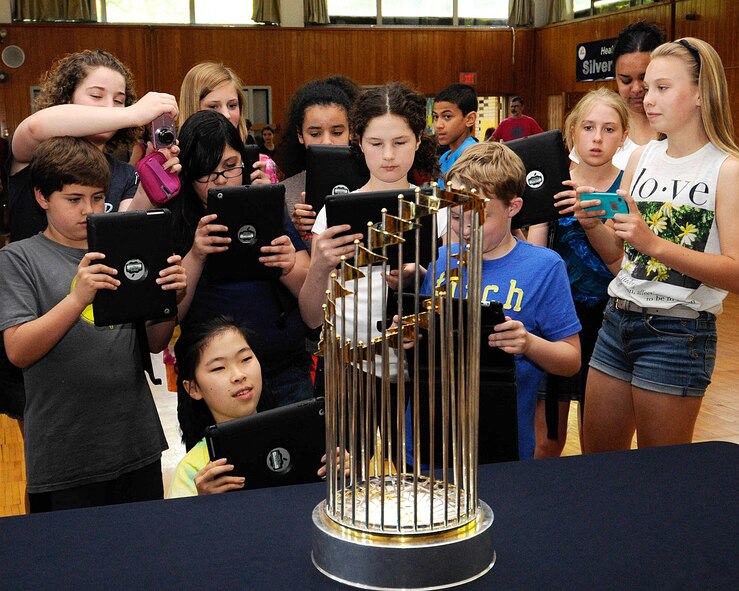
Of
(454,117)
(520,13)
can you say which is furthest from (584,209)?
(520,13)

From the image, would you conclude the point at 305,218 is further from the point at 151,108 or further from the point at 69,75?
→ the point at 69,75

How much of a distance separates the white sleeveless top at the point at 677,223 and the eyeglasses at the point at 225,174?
1.08 metres

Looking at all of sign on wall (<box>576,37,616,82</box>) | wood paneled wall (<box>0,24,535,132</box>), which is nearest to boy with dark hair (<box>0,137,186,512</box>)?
sign on wall (<box>576,37,616,82</box>)

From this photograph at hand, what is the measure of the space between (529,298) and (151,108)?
1.10m

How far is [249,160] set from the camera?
2.49m

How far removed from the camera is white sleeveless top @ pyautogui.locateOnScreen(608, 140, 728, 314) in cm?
218

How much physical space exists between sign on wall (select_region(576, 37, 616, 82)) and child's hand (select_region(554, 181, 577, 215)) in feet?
33.0

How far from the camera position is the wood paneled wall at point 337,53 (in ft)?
42.2

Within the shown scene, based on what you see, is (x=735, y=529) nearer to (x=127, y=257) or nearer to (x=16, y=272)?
(x=127, y=257)

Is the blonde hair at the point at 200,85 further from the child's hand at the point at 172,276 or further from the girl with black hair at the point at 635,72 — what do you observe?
the girl with black hair at the point at 635,72

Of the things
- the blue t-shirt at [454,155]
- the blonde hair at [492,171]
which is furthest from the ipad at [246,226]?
the blue t-shirt at [454,155]

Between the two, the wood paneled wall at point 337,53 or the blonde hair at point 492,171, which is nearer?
the blonde hair at point 492,171

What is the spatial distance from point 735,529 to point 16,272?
1643 millimetres

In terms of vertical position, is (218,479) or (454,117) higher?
(454,117)
